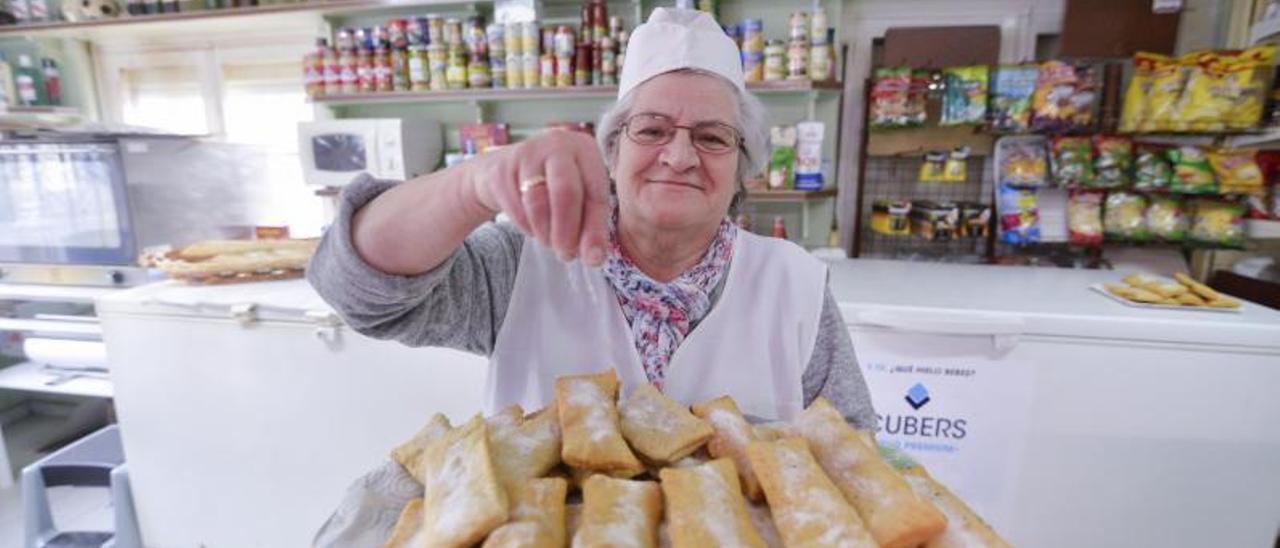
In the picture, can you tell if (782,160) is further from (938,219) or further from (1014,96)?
(1014,96)

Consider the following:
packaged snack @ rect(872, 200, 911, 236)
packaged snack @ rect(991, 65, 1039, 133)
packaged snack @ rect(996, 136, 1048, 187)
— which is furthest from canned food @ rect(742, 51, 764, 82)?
packaged snack @ rect(996, 136, 1048, 187)

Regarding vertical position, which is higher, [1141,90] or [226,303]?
[1141,90]

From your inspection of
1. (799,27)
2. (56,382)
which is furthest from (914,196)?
(56,382)

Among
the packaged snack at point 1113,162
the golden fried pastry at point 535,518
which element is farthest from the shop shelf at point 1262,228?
the golden fried pastry at point 535,518

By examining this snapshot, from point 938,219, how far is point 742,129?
151 cm

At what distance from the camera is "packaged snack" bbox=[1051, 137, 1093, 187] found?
1.92 meters

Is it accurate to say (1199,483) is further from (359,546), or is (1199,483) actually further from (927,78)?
(359,546)

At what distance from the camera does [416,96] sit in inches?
91.9

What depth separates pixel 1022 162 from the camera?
200 centimetres

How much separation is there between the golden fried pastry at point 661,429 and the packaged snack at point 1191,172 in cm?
215

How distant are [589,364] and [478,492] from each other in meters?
0.48

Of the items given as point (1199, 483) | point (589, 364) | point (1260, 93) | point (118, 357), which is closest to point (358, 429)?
point (118, 357)

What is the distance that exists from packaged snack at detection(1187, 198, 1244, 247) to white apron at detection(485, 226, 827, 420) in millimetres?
1802

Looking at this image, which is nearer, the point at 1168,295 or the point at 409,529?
the point at 409,529
